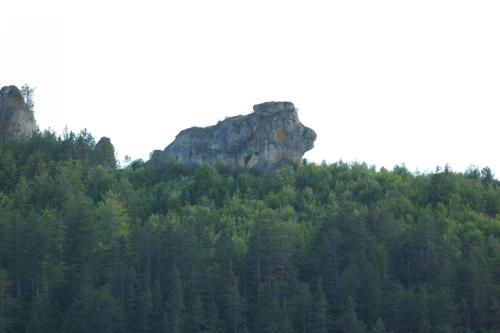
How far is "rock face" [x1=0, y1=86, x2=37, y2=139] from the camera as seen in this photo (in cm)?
13188

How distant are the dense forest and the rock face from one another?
19401 mm

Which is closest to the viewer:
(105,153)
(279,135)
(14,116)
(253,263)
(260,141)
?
(253,263)

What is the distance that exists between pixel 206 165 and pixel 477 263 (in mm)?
36542

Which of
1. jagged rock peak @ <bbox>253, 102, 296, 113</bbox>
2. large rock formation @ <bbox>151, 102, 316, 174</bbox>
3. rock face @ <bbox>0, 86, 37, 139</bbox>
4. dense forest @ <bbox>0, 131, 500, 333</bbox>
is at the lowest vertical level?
dense forest @ <bbox>0, 131, 500, 333</bbox>

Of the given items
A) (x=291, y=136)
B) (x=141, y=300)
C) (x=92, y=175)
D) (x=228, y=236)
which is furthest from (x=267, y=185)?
(x=141, y=300)

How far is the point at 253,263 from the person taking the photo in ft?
302

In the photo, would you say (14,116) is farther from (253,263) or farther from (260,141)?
(253,263)

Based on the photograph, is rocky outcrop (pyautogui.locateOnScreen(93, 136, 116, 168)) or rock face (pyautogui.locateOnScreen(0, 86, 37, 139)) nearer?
rocky outcrop (pyautogui.locateOnScreen(93, 136, 116, 168))

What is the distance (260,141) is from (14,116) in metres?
23.4

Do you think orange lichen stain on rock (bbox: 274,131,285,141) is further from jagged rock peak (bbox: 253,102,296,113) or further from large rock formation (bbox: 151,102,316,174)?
jagged rock peak (bbox: 253,102,296,113)

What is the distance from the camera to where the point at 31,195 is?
11169 centimetres

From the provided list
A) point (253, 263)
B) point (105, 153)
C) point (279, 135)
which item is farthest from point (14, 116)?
point (253, 263)

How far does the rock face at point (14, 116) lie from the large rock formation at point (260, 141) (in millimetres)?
15819

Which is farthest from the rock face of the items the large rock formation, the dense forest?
the dense forest
